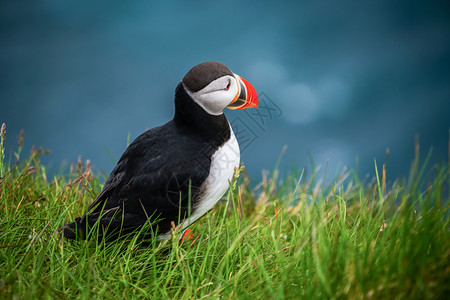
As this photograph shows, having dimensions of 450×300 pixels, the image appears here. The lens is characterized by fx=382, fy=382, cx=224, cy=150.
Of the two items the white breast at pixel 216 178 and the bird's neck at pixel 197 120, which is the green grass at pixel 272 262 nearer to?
the white breast at pixel 216 178

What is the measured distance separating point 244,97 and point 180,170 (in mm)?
787

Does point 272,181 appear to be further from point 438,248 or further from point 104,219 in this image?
point 438,248

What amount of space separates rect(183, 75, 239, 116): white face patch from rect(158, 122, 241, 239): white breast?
33 cm

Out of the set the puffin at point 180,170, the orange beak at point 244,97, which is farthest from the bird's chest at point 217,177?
the orange beak at point 244,97

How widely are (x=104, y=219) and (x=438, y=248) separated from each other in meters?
2.20

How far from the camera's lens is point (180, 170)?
289cm

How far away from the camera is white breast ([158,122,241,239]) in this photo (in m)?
2.96

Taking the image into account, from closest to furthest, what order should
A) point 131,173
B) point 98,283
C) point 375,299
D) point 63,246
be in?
point 375,299 < point 98,283 < point 63,246 < point 131,173

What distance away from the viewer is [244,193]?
15.5ft

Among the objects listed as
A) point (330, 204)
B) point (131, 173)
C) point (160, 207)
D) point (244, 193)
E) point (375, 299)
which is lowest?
point (244, 193)

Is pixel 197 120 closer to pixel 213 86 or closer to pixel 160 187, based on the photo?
pixel 213 86

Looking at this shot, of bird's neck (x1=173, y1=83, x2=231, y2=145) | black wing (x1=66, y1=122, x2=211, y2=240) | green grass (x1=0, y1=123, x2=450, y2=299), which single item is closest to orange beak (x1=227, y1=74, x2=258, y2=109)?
bird's neck (x1=173, y1=83, x2=231, y2=145)

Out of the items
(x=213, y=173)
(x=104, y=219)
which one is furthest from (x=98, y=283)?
(x=213, y=173)

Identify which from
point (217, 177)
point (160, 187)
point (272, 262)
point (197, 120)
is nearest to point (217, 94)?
point (197, 120)
